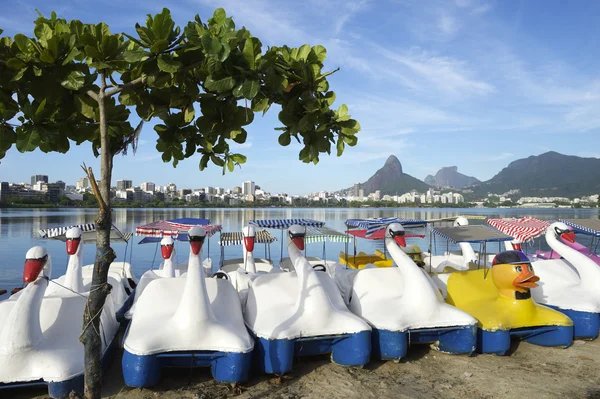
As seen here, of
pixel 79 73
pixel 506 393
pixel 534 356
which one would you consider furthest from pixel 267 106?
pixel 534 356

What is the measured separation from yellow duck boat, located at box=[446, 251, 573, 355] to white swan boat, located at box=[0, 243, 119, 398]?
4.99 m

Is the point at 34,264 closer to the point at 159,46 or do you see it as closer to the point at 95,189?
the point at 95,189

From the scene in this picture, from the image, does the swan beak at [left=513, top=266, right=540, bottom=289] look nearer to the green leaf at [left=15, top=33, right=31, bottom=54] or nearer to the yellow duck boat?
the yellow duck boat

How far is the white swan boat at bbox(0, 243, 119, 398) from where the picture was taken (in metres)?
4.38

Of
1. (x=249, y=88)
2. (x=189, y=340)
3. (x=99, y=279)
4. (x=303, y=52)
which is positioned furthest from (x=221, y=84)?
(x=189, y=340)

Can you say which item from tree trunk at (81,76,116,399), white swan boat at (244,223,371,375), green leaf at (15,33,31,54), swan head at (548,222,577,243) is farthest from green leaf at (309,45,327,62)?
swan head at (548,222,577,243)

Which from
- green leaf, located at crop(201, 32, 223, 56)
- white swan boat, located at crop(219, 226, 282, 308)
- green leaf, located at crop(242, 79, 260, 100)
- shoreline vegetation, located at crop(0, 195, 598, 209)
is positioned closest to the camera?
green leaf, located at crop(201, 32, 223, 56)

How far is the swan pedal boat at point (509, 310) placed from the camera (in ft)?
19.4

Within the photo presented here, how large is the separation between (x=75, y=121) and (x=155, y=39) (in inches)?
44.3

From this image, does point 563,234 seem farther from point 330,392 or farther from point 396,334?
point 330,392

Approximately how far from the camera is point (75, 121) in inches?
138

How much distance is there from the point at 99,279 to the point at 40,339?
1.97 m

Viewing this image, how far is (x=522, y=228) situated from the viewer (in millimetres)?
10227

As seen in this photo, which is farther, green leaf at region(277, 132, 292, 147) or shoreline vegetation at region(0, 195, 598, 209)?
shoreline vegetation at region(0, 195, 598, 209)
